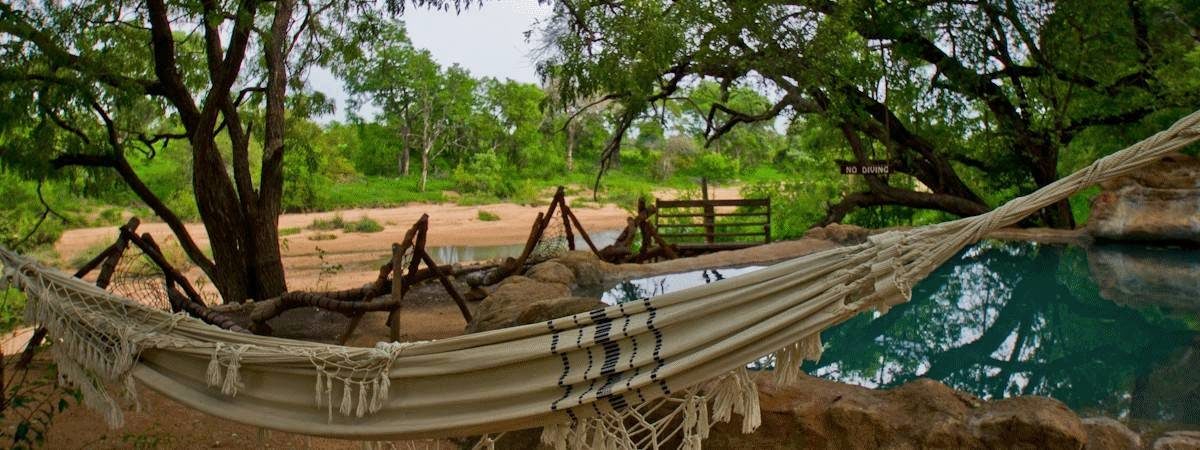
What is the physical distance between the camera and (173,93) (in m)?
4.88

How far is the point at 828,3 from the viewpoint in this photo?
7129 millimetres

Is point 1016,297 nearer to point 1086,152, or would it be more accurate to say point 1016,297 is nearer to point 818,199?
point 1086,152

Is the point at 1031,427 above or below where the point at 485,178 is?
below

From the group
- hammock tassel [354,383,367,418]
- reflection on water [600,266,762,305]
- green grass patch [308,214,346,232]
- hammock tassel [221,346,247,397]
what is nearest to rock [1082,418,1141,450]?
hammock tassel [354,383,367,418]

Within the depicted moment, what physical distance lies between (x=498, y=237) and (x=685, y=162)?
6551mm

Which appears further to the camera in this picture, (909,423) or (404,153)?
(404,153)

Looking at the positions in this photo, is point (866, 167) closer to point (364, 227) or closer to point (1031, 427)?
point (1031, 427)

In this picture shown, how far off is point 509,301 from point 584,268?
1.61m

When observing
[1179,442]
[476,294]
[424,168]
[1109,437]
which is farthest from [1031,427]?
[424,168]

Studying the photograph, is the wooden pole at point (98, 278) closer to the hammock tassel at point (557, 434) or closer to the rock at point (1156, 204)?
the hammock tassel at point (557, 434)

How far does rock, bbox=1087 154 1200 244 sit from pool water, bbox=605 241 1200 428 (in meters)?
0.28

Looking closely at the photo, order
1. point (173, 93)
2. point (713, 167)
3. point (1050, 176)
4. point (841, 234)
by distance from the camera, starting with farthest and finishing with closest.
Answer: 1. point (713, 167)
2. point (1050, 176)
3. point (841, 234)
4. point (173, 93)

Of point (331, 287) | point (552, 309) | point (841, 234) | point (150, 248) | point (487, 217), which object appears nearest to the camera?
point (552, 309)

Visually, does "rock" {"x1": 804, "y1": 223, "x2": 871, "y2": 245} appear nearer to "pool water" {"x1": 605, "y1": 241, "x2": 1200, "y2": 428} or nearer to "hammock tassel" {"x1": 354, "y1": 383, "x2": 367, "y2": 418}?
"pool water" {"x1": 605, "y1": 241, "x2": 1200, "y2": 428}
